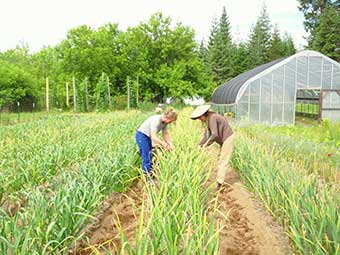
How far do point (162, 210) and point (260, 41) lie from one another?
143 ft

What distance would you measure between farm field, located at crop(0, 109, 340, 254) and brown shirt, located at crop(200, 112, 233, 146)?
40cm

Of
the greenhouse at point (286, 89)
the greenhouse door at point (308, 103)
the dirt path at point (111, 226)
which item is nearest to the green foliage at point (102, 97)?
the greenhouse at point (286, 89)

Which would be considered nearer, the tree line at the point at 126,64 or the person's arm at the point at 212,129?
the person's arm at the point at 212,129

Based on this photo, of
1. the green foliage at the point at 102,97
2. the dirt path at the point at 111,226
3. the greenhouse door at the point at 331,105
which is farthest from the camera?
the green foliage at the point at 102,97

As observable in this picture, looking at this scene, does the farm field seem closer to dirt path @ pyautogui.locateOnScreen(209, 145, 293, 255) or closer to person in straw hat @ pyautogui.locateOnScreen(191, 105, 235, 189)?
dirt path @ pyautogui.locateOnScreen(209, 145, 293, 255)

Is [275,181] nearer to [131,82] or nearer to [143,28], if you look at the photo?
[131,82]

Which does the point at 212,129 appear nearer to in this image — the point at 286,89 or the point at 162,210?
the point at 162,210

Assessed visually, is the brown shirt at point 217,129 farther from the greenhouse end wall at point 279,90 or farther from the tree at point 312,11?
the tree at point 312,11

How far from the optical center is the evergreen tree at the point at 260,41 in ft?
129

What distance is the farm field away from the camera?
77.0 inches

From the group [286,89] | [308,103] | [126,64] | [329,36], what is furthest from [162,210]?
[329,36]

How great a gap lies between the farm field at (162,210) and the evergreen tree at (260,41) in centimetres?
3691

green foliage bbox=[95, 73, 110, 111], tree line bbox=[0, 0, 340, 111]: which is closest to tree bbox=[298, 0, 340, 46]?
tree line bbox=[0, 0, 340, 111]

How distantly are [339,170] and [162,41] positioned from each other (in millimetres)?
23598
